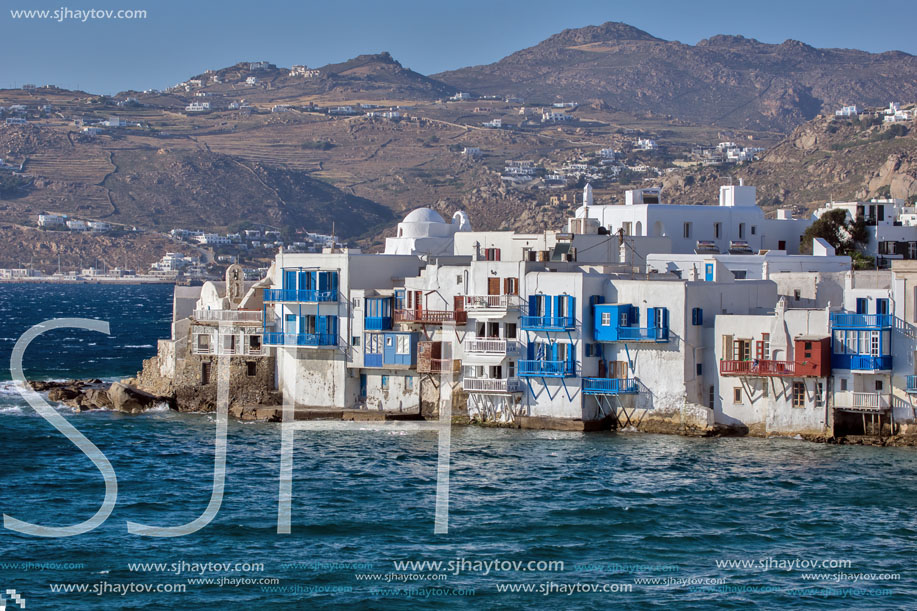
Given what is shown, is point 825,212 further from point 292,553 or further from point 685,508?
point 292,553

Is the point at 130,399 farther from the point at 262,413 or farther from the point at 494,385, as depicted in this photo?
the point at 494,385

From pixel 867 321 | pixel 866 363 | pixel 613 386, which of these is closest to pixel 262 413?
pixel 613 386

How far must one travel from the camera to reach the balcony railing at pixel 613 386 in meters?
50.9

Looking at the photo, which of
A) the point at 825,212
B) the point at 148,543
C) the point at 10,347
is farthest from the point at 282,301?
the point at 10,347

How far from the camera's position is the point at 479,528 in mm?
39844

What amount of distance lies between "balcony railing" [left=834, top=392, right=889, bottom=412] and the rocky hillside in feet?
342

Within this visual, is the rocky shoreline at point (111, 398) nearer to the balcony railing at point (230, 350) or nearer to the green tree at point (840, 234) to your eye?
the balcony railing at point (230, 350)

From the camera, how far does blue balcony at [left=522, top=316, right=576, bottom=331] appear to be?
51.7 m

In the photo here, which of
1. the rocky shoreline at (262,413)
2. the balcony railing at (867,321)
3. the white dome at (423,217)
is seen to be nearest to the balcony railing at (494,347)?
the rocky shoreline at (262,413)

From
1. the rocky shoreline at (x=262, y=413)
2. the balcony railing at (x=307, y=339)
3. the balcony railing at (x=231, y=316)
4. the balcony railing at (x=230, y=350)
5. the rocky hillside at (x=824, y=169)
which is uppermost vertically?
the rocky hillside at (x=824, y=169)

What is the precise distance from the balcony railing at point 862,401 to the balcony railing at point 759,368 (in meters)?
1.87

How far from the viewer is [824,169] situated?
177 meters

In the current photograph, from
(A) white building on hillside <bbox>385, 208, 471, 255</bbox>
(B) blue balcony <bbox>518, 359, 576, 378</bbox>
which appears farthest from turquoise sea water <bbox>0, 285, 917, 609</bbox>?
(A) white building on hillside <bbox>385, 208, 471, 255</bbox>

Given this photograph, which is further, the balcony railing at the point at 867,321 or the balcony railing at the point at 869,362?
the balcony railing at the point at 867,321
